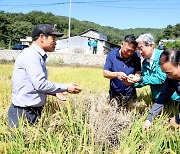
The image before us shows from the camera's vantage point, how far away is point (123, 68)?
3658mm

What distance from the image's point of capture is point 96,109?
3102mm

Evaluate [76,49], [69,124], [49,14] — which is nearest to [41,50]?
[69,124]

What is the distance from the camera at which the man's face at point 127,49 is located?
3.41 m

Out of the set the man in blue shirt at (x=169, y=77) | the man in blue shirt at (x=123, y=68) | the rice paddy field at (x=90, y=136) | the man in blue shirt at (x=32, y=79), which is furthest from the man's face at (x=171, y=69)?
the man in blue shirt at (x=32, y=79)

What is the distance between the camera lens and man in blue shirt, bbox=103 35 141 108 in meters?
3.42

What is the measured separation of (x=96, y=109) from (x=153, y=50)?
0.94 metres

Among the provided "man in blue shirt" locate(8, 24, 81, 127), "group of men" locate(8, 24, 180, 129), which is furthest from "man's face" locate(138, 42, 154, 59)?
"man in blue shirt" locate(8, 24, 81, 127)

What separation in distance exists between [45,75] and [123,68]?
1.25 m

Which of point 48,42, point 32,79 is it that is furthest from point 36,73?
point 48,42

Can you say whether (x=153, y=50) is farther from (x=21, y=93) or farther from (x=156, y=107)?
(x=21, y=93)

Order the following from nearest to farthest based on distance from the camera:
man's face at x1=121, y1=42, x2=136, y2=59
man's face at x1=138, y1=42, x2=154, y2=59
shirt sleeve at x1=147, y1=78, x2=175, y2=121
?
1. shirt sleeve at x1=147, y1=78, x2=175, y2=121
2. man's face at x1=138, y1=42, x2=154, y2=59
3. man's face at x1=121, y1=42, x2=136, y2=59

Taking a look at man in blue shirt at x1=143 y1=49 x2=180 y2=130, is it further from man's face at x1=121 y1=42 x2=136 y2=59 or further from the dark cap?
the dark cap

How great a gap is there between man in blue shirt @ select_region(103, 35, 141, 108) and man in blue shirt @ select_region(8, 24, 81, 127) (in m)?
0.92

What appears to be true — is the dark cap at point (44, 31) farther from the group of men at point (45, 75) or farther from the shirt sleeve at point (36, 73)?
the shirt sleeve at point (36, 73)
